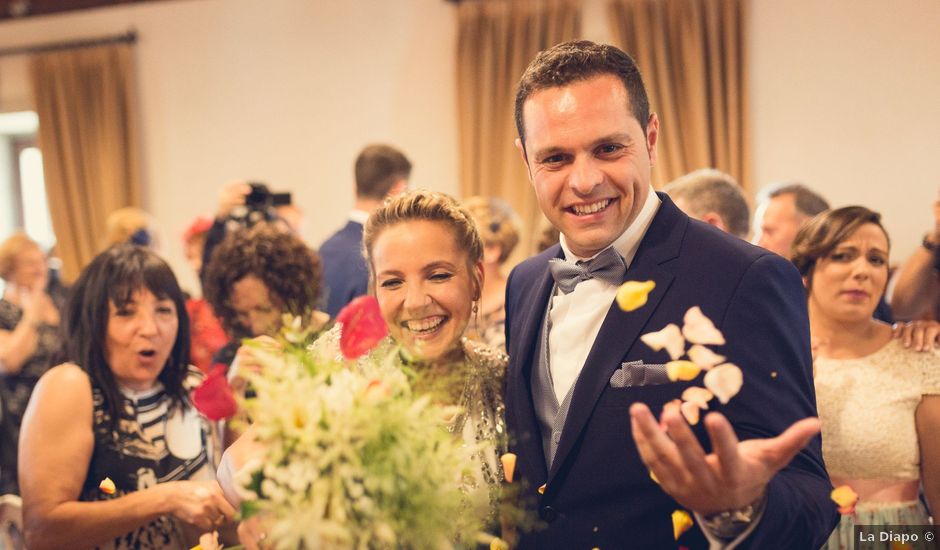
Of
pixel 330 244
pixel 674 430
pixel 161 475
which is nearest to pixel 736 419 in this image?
pixel 674 430

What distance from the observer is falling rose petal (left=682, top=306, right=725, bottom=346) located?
1.59 m

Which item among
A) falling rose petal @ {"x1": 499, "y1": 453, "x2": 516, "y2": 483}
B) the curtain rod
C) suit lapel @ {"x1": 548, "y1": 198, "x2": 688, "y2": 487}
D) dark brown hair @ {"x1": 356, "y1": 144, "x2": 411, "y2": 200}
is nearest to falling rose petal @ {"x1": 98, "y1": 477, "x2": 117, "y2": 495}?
falling rose petal @ {"x1": 499, "y1": 453, "x2": 516, "y2": 483}

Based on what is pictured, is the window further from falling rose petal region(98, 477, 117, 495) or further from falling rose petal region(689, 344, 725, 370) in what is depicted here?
falling rose petal region(689, 344, 725, 370)

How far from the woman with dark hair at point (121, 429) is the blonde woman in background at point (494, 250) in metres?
1.14

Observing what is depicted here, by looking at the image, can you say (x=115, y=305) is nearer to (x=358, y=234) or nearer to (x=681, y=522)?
(x=681, y=522)

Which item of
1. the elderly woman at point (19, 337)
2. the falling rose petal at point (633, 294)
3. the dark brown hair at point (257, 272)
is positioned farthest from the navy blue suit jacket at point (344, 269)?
the falling rose petal at point (633, 294)

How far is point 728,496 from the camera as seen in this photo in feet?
4.53

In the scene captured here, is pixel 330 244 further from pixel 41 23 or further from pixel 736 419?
pixel 41 23

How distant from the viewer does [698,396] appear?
1635 mm

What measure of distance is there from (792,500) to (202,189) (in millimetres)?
6923

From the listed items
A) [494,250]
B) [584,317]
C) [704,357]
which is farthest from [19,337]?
[704,357]

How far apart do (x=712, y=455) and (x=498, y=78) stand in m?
5.65

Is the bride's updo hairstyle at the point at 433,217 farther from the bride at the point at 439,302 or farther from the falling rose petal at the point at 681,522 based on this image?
the falling rose petal at the point at 681,522

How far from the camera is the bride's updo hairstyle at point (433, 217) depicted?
6.60 feet
